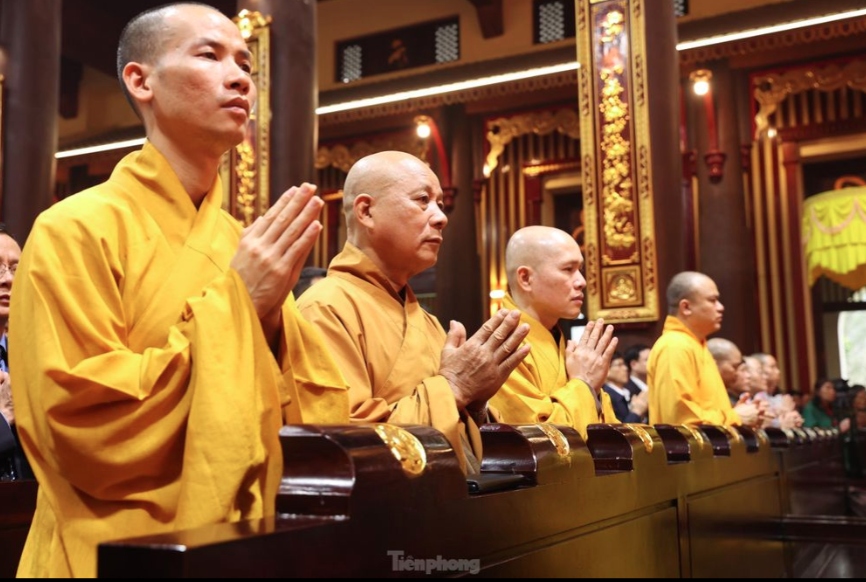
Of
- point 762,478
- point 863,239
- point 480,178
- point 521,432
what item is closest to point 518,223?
point 480,178

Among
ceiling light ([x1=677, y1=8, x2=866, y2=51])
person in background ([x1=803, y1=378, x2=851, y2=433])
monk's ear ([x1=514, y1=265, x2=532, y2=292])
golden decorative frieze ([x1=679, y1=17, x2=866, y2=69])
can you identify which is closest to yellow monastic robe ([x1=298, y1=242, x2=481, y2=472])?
monk's ear ([x1=514, y1=265, x2=532, y2=292])

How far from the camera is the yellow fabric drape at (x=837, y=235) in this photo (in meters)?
8.91

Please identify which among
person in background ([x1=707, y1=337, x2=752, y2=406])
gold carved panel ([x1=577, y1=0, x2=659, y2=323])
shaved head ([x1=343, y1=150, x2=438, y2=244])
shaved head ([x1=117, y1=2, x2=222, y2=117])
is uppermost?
gold carved panel ([x1=577, y1=0, x2=659, y2=323])

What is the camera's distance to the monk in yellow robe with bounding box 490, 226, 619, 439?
2.66 metres

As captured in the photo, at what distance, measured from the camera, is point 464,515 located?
4.30ft

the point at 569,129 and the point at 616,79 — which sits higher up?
the point at 569,129

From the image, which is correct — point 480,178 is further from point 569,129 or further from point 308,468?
point 308,468

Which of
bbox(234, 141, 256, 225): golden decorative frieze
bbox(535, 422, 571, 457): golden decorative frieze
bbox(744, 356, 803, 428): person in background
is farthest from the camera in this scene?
bbox(744, 356, 803, 428): person in background

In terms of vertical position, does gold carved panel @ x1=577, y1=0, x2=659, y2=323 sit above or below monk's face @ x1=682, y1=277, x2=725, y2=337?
above

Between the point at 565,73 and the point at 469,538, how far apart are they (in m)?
8.13

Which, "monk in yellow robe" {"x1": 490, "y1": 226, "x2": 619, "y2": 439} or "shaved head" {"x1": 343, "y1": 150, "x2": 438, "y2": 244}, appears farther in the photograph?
"monk in yellow robe" {"x1": 490, "y1": 226, "x2": 619, "y2": 439}

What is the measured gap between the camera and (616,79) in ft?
18.0

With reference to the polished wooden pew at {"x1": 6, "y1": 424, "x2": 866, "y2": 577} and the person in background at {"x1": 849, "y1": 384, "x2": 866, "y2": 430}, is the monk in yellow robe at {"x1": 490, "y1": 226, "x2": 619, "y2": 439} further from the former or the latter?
the person in background at {"x1": 849, "y1": 384, "x2": 866, "y2": 430}

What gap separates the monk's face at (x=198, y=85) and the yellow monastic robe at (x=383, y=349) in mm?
583
